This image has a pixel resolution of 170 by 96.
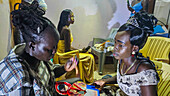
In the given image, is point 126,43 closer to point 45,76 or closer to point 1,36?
point 45,76

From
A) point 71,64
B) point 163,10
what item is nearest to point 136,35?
point 71,64

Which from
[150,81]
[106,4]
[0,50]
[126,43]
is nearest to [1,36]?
[0,50]

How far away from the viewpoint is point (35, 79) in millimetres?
628

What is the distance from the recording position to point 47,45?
25.3 inches

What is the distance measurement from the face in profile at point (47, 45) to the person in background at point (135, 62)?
0.48 meters

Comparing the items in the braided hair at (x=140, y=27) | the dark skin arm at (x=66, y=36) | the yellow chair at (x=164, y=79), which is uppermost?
the braided hair at (x=140, y=27)

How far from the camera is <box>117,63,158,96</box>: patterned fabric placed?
82cm

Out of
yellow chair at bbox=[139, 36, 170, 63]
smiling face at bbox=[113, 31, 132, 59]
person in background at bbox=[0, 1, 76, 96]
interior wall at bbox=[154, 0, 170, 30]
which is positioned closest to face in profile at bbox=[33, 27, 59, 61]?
person in background at bbox=[0, 1, 76, 96]

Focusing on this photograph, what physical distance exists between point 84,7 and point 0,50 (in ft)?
8.24

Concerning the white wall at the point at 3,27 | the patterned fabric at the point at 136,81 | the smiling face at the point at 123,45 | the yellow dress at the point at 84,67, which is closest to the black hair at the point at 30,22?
the smiling face at the point at 123,45

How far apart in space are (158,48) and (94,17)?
1828mm

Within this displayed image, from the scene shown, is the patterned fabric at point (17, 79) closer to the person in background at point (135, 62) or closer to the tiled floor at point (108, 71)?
the person in background at point (135, 62)

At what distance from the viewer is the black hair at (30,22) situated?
23.2 inches

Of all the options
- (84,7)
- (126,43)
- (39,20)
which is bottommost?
(126,43)
